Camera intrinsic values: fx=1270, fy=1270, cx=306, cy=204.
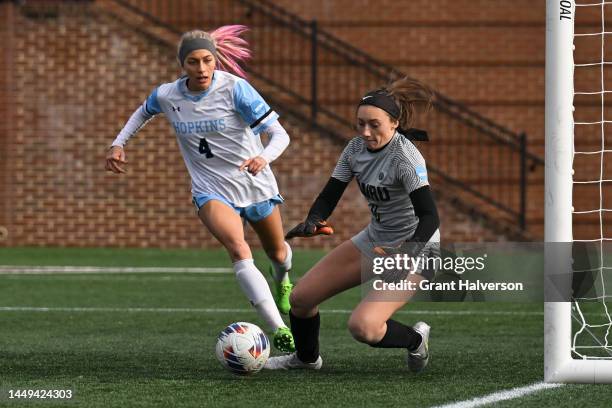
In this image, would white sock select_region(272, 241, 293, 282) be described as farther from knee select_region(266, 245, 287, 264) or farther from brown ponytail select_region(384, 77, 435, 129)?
brown ponytail select_region(384, 77, 435, 129)

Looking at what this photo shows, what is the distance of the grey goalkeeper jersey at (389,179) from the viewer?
6.61 meters

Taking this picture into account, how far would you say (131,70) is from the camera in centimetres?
1923

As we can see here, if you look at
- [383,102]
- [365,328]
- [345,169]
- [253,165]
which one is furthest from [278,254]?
[383,102]

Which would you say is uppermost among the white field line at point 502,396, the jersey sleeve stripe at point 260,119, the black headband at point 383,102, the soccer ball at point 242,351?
the black headband at point 383,102

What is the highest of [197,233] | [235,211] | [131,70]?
[131,70]

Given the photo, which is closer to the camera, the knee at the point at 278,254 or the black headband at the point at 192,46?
the black headband at the point at 192,46

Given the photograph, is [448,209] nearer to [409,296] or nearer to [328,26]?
[328,26]

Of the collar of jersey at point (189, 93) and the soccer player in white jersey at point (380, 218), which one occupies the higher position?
the collar of jersey at point (189, 93)

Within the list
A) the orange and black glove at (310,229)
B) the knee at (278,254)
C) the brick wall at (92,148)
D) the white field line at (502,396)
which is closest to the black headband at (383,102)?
the orange and black glove at (310,229)

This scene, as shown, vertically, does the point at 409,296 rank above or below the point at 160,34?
below

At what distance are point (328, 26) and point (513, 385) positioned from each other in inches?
599

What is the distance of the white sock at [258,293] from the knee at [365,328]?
1.99 feet

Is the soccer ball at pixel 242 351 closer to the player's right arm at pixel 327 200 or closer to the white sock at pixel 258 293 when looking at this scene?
the white sock at pixel 258 293

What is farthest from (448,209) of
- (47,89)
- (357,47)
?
(47,89)
